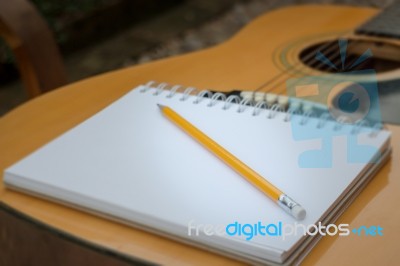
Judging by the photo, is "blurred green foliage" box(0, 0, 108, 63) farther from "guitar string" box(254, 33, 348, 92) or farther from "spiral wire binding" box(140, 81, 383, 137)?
"spiral wire binding" box(140, 81, 383, 137)

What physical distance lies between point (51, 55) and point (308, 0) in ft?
5.16

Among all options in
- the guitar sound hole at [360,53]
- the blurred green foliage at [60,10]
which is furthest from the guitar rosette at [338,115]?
the blurred green foliage at [60,10]

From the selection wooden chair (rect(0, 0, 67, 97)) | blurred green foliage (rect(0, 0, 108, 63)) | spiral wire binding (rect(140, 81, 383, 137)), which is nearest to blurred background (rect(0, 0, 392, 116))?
blurred green foliage (rect(0, 0, 108, 63))

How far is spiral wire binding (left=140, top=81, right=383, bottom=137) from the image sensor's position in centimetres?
59

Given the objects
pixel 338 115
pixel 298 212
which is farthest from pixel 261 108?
pixel 298 212

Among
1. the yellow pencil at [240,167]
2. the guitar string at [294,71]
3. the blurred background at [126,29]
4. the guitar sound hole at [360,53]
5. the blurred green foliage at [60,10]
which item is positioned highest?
the yellow pencil at [240,167]

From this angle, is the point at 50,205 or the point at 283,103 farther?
the point at 283,103

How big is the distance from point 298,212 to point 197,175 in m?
0.10

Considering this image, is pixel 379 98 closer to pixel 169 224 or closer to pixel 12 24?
pixel 169 224

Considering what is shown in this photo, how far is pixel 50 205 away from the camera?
54cm

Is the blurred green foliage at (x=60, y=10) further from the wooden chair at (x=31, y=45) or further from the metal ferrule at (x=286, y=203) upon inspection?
the metal ferrule at (x=286, y=203)

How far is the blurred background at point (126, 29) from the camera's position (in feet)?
6.01

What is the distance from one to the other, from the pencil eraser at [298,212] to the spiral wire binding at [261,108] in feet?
0.44

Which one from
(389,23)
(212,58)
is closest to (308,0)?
(389,23)
